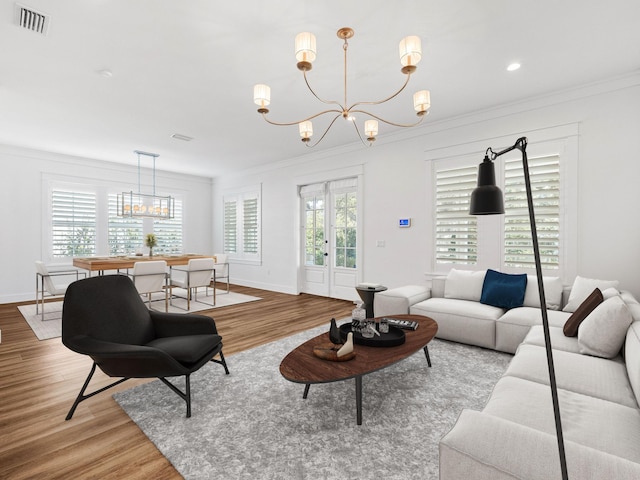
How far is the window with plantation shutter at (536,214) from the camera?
372cm

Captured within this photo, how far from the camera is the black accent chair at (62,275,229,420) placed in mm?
1977

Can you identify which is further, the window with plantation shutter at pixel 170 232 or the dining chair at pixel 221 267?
the window with plantation shutter at pixel 170 232

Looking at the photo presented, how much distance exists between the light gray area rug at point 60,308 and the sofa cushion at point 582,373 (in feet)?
14.8

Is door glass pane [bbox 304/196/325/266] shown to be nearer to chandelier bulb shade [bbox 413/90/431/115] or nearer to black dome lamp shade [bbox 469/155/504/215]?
chandelier bulb shade [bbox 413/90/431/115]

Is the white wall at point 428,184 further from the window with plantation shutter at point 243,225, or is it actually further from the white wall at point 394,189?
the window with plantation shutter at point 243,225

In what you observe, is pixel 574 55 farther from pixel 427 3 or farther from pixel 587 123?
pixel 427 3

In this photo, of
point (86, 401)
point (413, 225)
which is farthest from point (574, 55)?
point (86, 401)

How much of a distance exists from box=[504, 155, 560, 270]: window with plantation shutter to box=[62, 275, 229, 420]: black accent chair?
3.64 m

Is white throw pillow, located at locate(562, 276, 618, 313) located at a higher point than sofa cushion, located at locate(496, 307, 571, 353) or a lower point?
higher

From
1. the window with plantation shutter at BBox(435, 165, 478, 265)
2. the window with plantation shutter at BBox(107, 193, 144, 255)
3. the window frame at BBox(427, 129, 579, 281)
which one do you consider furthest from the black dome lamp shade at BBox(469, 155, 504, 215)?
the window with plantation shutter at BBox(107, 193, 144, 255)

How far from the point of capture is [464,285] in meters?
3.84

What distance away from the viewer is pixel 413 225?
15.8 ft

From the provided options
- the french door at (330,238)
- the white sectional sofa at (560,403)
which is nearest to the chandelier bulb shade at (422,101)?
the white sectional sofa at (560,403)

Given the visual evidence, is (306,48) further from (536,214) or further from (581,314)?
(536,214)
